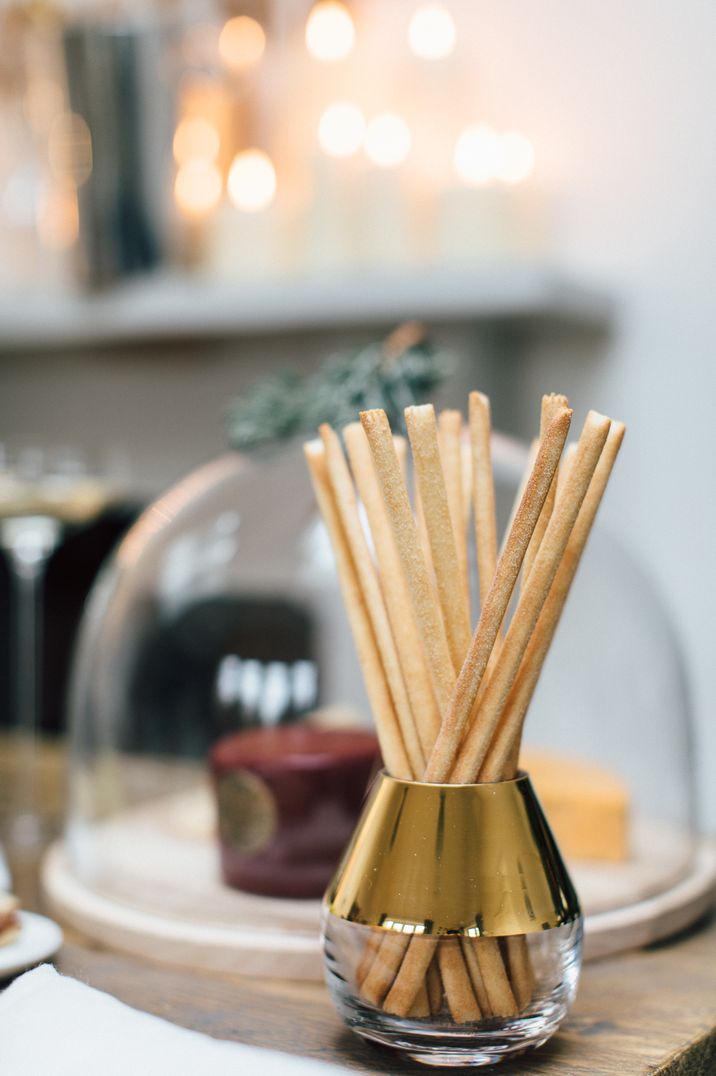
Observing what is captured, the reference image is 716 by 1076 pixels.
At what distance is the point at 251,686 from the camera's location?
0.63 metres

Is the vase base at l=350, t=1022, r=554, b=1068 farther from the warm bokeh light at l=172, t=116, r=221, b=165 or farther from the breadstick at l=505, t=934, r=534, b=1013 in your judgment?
the warm bokeh light at l=172, t=116, r=221, b=165

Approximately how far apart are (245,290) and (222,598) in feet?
1.51

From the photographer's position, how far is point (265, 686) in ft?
2.05

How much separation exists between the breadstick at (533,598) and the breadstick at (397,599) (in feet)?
0.07

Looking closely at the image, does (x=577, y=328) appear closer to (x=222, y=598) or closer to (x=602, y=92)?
(x=602, y=92)

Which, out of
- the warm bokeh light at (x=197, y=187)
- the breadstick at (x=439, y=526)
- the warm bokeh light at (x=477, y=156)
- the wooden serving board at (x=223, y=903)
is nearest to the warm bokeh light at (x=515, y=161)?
the warm bokeh light at (x=477, y=156)

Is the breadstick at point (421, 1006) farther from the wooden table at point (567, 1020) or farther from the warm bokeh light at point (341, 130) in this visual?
the warm bokeh light at point (341, 130)

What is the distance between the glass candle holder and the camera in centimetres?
38

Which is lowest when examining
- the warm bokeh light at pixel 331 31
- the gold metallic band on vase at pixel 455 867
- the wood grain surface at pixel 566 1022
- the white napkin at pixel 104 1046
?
the wood grain surface at pixel 566 1022

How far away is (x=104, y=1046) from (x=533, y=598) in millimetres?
195

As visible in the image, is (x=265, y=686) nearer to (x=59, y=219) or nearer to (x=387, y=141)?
(x=387, y=141)

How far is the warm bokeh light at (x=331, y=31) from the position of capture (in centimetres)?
115

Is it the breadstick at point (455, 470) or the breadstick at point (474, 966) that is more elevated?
the breadstick at point (455, 470)

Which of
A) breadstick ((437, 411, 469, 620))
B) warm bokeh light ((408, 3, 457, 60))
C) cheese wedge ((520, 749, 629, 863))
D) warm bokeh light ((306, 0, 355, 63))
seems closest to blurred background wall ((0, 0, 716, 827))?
warm bokeh light ((408, 3, 457, 60))
